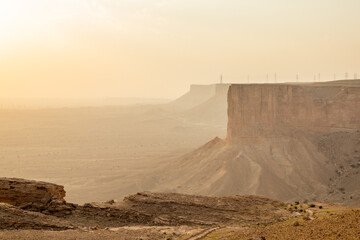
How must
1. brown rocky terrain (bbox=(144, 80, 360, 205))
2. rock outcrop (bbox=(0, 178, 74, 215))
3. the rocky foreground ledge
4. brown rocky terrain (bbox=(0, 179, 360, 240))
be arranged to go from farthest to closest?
brown rocky terrain (bbox=(144, 80, 360, 205)), rock outcrop (bbox=(0, 178, 74, 215)), the rocky foreground ledge, brown rocky terrain (bbox=(0, 179, 360, 240))

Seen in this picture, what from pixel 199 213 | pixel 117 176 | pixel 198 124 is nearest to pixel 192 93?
pixel 198 124

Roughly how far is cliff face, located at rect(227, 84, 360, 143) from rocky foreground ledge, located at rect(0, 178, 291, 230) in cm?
2904

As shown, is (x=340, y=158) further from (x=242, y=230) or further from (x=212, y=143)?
(x=242, y=230)

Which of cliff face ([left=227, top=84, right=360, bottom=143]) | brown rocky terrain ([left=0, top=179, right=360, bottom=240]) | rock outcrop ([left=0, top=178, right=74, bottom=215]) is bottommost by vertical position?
brown rocky terrain ([left=0, top=179, right=360, bottom=240])

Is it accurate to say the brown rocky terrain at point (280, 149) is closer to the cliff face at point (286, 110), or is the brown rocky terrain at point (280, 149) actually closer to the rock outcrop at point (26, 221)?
the cliff face at point (286, 110)

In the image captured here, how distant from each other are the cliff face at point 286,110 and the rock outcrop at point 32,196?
3443 cm

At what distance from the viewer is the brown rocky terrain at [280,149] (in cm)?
4325

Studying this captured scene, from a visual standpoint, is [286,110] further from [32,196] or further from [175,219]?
[32,196]

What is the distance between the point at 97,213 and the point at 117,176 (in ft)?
132

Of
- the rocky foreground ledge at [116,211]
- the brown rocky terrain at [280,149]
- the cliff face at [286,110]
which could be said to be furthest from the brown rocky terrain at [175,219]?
the cliff face at [286,110]

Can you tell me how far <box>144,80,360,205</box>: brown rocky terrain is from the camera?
1703 inches

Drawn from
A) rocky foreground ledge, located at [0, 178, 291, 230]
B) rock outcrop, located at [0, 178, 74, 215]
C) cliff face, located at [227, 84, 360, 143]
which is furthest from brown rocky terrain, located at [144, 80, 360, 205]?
rock outcrop, located at [0, 178, 74, 215]

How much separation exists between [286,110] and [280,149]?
18.4ft

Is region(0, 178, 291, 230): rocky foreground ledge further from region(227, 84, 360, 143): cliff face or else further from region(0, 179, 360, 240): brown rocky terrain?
region(227, 84, 360, 143): cliff face
